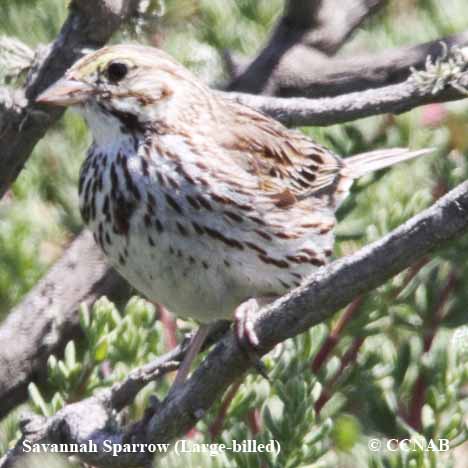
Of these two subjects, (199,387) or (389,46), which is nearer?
(199,387)

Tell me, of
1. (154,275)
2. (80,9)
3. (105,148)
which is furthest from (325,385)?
(80,9)

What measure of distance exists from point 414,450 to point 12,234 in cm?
152

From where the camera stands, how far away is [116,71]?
12.5 ft

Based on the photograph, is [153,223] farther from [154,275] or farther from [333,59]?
[333,59]

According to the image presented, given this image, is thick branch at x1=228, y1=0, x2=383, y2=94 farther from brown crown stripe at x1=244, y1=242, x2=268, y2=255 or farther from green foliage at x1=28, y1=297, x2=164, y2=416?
green foliage at x1=28, y1=297, x2=164, y2=416

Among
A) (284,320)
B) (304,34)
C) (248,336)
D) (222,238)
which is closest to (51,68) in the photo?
(222,238)

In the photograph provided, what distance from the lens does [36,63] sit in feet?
12.8

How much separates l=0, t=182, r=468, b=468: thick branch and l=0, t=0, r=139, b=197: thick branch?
76cm

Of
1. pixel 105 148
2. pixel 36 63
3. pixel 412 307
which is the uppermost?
pixel 36 63

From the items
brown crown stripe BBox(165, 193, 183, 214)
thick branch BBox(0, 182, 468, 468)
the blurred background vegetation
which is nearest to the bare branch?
the blurred background vegetation

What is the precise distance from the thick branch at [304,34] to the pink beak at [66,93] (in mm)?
746

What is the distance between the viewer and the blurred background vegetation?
10.7ft

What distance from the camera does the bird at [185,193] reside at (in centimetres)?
362

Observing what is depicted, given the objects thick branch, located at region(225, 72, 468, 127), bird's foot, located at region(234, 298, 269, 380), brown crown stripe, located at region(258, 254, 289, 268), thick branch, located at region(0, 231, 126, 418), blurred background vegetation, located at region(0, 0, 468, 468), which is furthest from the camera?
thick branch, located at region(0, 231, 126, 418)
